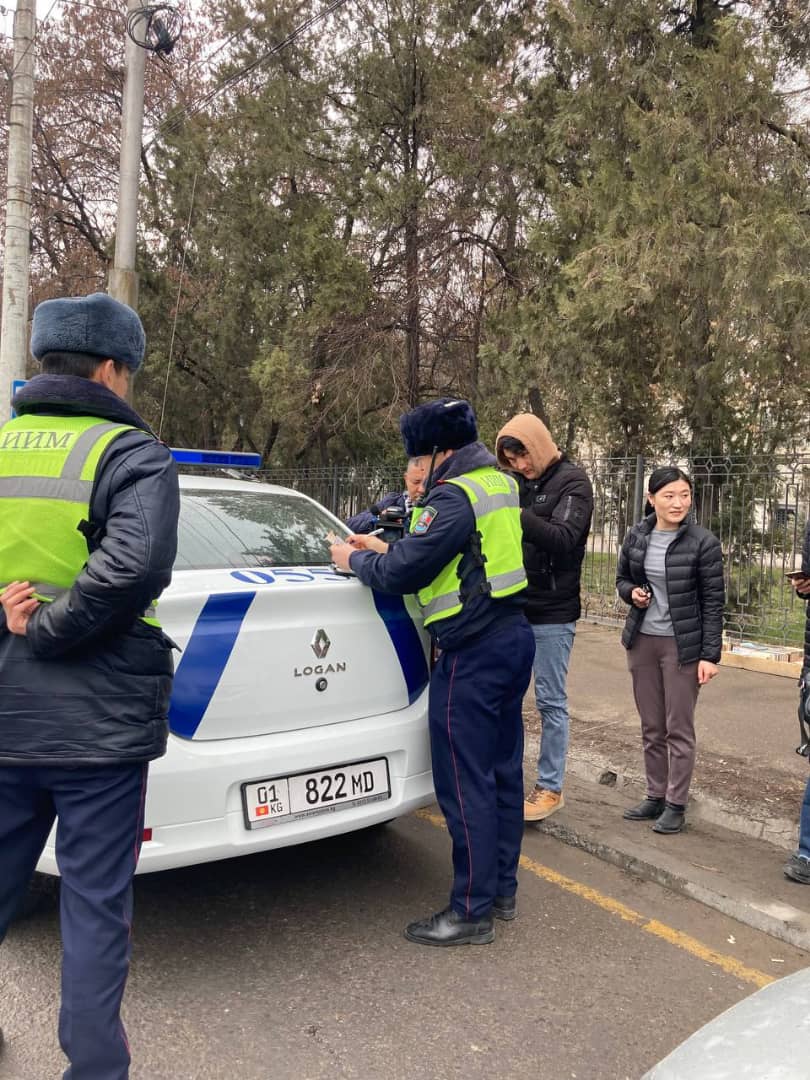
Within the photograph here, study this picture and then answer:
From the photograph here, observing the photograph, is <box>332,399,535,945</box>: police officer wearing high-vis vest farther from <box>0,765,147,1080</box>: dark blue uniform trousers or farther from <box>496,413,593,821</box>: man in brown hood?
<box>0,765,147,1080</box>: dark blue uniform trousers

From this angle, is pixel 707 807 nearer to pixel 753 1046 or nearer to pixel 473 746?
pixel 473 746

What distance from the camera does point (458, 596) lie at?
311cm

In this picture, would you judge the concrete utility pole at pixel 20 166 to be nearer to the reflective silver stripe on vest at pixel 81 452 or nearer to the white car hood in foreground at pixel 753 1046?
the reflective silver stripe on vest at pixel 81 452

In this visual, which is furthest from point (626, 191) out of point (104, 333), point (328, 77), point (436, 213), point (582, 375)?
point (104, 333)

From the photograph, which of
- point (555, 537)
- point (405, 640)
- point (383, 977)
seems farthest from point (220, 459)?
point (383, 977)

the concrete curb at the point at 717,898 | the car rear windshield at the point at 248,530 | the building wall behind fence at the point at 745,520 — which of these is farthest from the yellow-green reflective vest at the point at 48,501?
the building wall behind fence at the point at 745,520

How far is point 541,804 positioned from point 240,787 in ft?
6.06

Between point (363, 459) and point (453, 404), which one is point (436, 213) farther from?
point (453, 404)

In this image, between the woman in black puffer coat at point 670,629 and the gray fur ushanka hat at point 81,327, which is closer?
the gray fur ushanka hat at point 81,327

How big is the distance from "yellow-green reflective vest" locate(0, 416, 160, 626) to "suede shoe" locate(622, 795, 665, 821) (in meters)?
3.16

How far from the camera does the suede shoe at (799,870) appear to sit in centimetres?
367

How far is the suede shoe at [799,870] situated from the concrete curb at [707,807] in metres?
0.37

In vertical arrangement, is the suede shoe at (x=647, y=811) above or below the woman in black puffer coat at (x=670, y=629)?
below

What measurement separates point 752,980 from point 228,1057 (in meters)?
1.69
